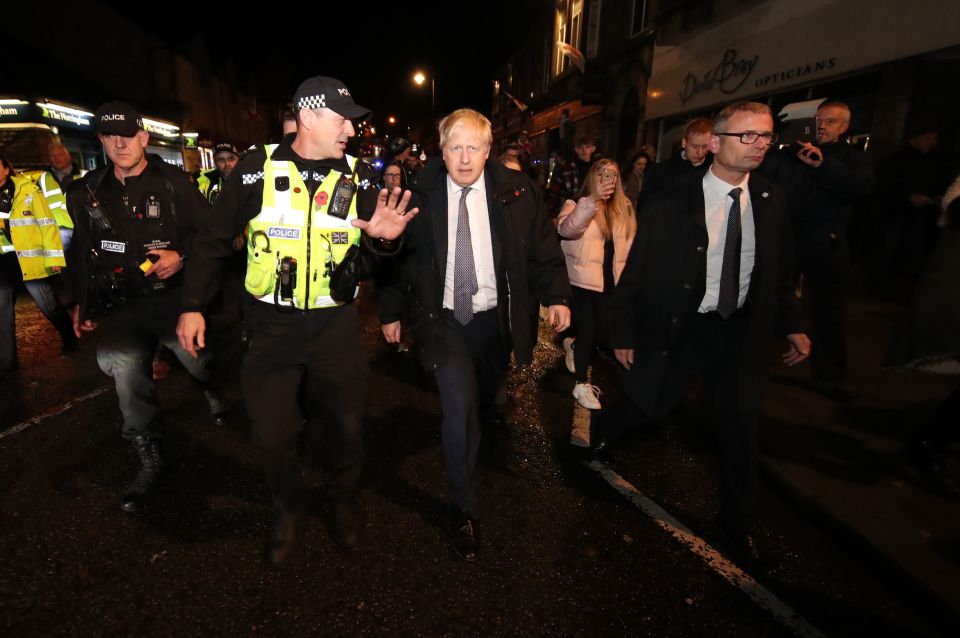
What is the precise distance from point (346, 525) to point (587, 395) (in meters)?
2.42

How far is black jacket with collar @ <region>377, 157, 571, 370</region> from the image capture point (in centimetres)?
271

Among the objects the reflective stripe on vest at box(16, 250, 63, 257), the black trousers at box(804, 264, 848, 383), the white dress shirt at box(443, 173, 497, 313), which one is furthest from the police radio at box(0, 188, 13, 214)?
the black trousers at box(804, 264, 848, 383)

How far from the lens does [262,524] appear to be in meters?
2.98

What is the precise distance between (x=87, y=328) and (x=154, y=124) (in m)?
26.9

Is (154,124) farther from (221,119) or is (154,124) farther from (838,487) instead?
(838,487)

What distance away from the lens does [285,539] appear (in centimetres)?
271

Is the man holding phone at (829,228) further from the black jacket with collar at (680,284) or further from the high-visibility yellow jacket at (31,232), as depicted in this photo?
the high-visibility yellow jacket at (31,232)

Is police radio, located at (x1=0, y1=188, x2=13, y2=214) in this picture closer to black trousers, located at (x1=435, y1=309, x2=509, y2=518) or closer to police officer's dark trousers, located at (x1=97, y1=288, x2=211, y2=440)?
police officer's dark trousers, located at (x1=97, y1=288, x2=211, y2=440)

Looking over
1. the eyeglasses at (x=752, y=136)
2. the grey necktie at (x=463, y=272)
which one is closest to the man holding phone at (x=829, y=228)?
the eyeglasses at (x=752, y=136)

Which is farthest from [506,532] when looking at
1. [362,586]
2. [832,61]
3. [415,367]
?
[832,61]

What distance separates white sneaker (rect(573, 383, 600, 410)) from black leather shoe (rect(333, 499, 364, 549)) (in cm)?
227

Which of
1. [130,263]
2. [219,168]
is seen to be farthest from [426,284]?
[219,168]

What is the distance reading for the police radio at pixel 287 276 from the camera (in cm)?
246

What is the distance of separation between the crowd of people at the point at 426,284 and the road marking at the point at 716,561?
149 mm
